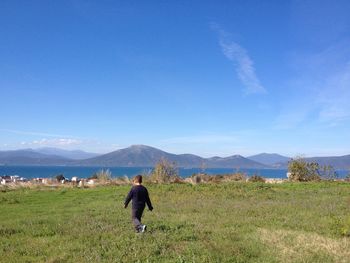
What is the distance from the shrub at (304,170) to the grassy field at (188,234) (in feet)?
80.3

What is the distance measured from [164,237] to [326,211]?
35.3 feet

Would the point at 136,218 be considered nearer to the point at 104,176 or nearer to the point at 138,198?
the point at 138,198

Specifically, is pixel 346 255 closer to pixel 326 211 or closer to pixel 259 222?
pixel 259 222

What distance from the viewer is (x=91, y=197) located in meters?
31.8

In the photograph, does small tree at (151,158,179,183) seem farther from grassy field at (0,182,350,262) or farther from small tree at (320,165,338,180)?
grassy field at (0,182,350,262)

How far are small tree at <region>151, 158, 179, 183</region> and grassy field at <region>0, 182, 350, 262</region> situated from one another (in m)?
19.0

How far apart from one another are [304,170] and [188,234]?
127ft

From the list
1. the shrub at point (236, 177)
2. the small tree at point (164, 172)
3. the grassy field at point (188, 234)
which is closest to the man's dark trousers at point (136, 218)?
the grassy field at point (188, 234)

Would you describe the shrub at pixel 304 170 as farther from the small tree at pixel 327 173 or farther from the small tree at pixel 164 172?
the small tree at pixel 164 172

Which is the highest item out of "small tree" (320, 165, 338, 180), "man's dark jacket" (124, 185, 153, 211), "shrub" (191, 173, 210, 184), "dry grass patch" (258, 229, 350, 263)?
"small tree" (320, 165, 338, 180)

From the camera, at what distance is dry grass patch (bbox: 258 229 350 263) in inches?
495

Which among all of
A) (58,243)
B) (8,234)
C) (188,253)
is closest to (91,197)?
(8,234)

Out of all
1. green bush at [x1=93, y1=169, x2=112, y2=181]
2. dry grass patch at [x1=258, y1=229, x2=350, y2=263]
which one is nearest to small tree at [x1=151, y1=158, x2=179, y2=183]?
green bush at [x1=93, y1=169, x2=112, y2=181]

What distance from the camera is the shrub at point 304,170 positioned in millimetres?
50969
